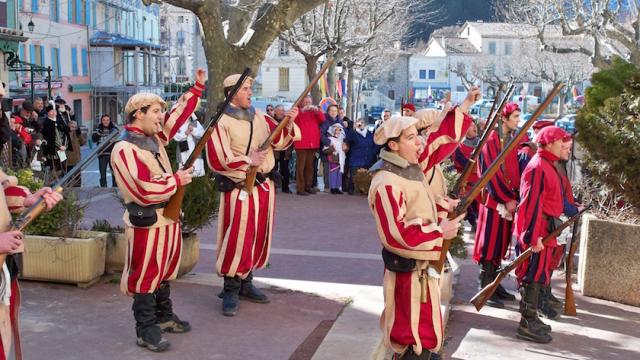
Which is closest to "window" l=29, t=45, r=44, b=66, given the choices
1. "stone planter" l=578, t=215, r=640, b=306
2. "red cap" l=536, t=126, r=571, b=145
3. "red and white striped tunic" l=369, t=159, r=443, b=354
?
"stone planter" l=578, t=215, r=640, b=306

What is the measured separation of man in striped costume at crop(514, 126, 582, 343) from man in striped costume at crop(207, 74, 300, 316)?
1958mm

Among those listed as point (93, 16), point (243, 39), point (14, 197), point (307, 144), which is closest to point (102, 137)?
point (243, 39)

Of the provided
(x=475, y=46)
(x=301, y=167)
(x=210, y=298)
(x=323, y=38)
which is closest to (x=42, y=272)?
(x=210, y=298)

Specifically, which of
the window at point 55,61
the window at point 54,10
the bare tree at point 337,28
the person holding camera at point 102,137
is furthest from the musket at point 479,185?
the window at point 54,10

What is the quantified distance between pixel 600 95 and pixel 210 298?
167 inches

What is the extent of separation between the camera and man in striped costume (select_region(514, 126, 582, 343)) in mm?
5816

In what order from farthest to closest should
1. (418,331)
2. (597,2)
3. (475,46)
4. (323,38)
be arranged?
1. (475,46)
2. (323,38)
3. (597,2)
4. (418,331)

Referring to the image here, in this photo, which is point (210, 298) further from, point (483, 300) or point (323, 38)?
point (323, 38)

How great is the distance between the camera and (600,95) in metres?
7.61

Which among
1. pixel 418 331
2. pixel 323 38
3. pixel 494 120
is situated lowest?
pixel 418 331

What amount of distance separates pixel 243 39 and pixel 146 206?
25.2ft

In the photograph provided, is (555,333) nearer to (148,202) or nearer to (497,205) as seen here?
(497,205)

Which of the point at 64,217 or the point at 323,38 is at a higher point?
the point at 323,38

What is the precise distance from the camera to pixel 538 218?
5797 millimetres
